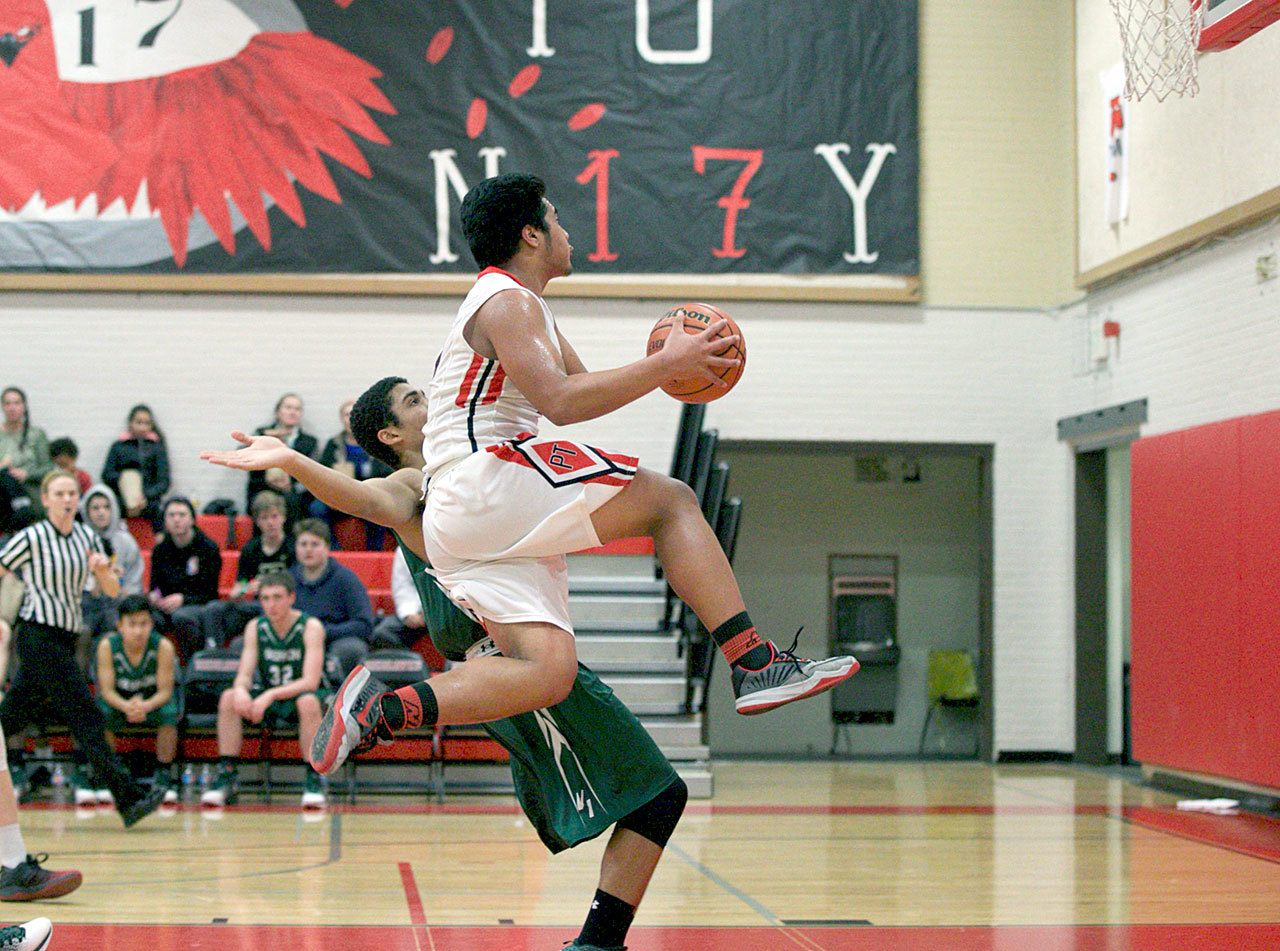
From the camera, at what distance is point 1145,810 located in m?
8.65

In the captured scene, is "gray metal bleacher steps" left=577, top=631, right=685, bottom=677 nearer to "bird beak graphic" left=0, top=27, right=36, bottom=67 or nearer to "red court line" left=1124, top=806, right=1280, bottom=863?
"red court line" left=1124, top=806, right=1280, bottom=863

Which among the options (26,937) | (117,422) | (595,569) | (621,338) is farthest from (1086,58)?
(26,937)

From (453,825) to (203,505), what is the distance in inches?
179

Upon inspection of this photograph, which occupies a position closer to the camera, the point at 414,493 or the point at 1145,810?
the point at 414,493

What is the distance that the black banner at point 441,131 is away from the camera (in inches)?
449

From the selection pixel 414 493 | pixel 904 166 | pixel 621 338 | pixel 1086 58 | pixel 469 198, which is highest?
pixel 1086 58

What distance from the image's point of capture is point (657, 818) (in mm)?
3635

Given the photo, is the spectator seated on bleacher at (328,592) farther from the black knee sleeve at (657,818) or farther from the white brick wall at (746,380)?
the black knee sleeve at (657,818)

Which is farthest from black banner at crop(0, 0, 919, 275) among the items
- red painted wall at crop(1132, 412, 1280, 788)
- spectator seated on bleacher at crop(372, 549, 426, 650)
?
red painted wall at crop(1132, 412, 1280, 788)

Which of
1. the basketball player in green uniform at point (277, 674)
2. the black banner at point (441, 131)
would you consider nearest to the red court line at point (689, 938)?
the basketball player in green uniform at point (277, 674)

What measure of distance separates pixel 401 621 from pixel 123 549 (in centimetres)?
210

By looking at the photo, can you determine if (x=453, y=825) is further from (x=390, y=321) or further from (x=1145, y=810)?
(x=390, y=321)

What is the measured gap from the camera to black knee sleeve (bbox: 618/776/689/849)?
364 centimetres

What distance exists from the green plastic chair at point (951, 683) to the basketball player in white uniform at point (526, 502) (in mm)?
10460
